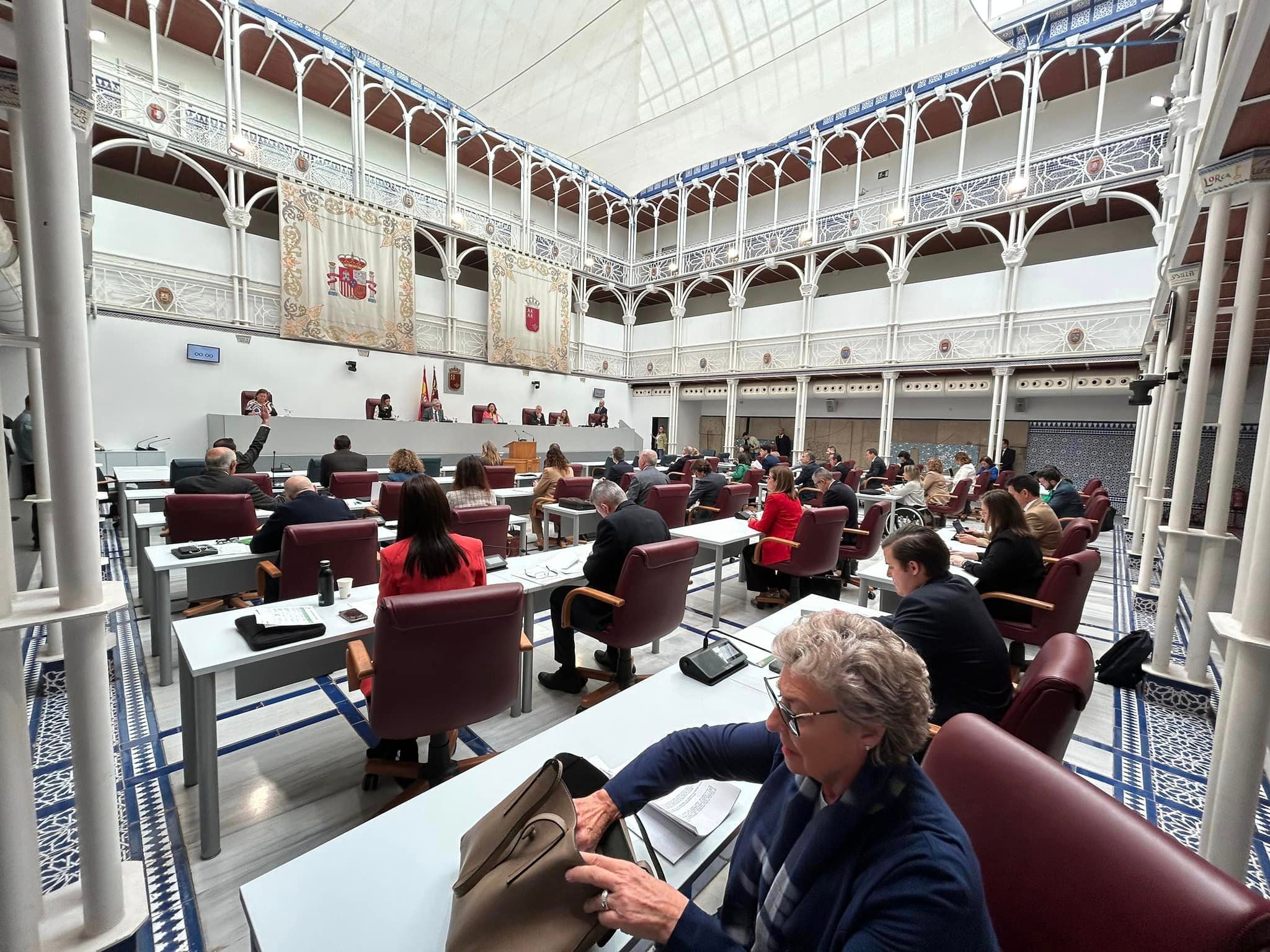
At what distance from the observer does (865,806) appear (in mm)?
861

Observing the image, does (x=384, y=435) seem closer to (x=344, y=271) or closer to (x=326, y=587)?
(x=344, y=271)

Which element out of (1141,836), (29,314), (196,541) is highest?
(29,314)

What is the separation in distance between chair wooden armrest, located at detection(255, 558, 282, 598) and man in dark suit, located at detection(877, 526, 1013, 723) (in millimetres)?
3310

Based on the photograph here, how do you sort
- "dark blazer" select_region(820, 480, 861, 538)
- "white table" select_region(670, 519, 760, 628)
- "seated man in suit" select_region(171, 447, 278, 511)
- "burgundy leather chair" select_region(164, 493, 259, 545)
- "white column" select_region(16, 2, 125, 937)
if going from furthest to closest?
"dark blazer" select_region(820, 480, 861, 538) → "seated man in suit" select_region(171, 447, 278, 511) → "white table" select_region(670, 519, 760, 628) → "burgundy leather chair" select_region(164, 493, 259, 545) → "white column" select_region(16, 2, 125, 937)

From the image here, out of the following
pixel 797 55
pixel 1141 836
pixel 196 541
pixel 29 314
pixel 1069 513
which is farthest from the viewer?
pixel 1069 513

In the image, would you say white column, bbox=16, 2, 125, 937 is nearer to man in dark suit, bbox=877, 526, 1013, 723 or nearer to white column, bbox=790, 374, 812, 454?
man in dark suit, bbox=877, 526, 1013, 723

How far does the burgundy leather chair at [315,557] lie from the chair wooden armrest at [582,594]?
1340 millimetres

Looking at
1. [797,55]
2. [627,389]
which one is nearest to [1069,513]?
[797,55]

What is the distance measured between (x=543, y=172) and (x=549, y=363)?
5.63 m

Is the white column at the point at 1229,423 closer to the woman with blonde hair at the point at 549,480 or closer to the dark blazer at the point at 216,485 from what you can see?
the woman with blonde hair at the point at 549,480

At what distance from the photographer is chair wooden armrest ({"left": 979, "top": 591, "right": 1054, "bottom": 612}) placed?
3006 millimetres

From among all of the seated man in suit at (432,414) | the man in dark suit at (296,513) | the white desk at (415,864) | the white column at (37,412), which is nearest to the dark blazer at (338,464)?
the man in dark suit at (296,513)

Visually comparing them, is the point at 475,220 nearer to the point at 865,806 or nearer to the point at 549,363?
the point at 549,363

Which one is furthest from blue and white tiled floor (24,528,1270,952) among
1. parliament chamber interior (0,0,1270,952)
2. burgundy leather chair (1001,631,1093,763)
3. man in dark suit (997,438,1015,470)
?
man in dark suit (997,438,1015,470)
